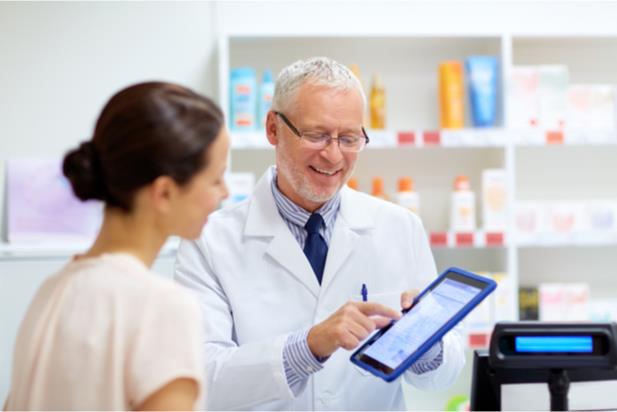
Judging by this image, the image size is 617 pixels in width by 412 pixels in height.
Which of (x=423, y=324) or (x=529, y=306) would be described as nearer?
A: (x=423, y=324)

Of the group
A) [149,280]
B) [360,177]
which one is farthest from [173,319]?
[360,177]

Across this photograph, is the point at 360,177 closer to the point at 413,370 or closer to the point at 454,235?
the point at 454,235

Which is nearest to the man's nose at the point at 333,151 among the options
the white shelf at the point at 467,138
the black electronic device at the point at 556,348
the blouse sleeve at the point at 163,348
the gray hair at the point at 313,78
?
the gray hair at the point at 313,78

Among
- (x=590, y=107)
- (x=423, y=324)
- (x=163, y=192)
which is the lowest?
(x=423, y=324)

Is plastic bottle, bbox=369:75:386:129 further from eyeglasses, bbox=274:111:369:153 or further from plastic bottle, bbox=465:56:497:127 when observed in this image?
eyeglasses, bbox=274:111:369:153

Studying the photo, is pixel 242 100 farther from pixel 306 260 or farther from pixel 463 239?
pixel 306 260

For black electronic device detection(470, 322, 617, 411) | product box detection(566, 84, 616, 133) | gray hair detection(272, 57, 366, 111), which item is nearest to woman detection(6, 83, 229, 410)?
black electronic device detection(470, 322, 617, 411)

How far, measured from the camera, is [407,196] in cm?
310

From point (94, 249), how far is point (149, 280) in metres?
0.12

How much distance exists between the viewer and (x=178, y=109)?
927mm

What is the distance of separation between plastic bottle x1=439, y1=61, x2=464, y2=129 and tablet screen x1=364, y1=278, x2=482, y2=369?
184cm

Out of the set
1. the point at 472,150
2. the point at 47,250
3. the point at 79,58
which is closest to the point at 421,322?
the point at 47,250

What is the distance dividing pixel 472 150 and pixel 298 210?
179 cm

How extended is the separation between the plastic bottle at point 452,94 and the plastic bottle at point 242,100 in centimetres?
80
